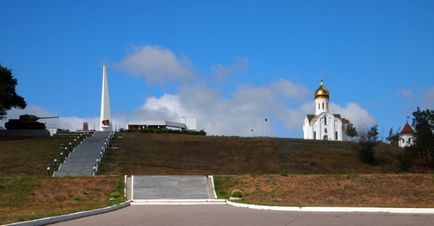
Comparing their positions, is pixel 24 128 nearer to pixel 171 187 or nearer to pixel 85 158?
pixel 85 158

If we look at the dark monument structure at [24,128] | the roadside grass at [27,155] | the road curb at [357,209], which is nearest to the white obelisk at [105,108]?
the dark monument structure at [24,128]

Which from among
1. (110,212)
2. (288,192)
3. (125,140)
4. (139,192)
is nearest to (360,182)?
(288,192)

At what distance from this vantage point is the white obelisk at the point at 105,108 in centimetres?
6581

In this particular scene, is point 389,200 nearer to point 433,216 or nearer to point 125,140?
point 433,216

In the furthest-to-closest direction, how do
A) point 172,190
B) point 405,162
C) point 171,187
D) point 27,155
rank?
1. point 405,162
2. point 27,155
3. point 171,187
4. point 172,190

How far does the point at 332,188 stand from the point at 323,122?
58184mm

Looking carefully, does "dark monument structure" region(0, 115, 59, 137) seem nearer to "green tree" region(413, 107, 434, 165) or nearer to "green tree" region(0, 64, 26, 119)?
"green tree" region(0, 64, 26, 119)

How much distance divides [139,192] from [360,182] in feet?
38.3

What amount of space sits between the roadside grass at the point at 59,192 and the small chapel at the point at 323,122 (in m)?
57.9

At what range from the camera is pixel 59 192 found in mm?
28344

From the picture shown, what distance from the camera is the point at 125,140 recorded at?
54.9 meters

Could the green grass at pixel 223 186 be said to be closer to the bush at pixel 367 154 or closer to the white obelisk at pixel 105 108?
the bush at pixel 367 154

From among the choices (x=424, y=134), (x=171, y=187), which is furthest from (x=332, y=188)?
(x=424, y=134)

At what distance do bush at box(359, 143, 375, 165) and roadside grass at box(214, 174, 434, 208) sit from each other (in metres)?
16.4
